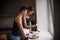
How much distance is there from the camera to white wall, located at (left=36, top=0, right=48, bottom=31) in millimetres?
1438

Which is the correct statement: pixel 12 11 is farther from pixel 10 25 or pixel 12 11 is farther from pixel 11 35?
pixel 11 35

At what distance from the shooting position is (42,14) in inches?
57.1

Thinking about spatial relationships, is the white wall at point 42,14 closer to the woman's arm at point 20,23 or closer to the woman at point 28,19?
the woman at point 28,19

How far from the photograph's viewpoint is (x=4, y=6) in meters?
1.41

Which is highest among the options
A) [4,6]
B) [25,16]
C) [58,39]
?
[4,6]

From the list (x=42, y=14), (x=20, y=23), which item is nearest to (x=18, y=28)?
(x=20, y=23)

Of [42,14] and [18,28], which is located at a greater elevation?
[42,14]

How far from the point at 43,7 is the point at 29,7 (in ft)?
0.51

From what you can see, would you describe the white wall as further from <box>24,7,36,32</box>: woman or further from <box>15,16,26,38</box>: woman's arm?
<box>15,16,26,38</box>: woman's arm

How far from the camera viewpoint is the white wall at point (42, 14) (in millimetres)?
1438

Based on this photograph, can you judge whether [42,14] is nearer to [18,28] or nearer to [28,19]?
[28,19]

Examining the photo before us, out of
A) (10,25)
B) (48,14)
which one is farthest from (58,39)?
(10,25)

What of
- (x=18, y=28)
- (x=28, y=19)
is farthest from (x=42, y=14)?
(x=18, y=28)

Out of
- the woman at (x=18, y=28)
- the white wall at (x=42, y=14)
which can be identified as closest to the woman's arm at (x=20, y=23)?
the woman at (x=18, y=28)
